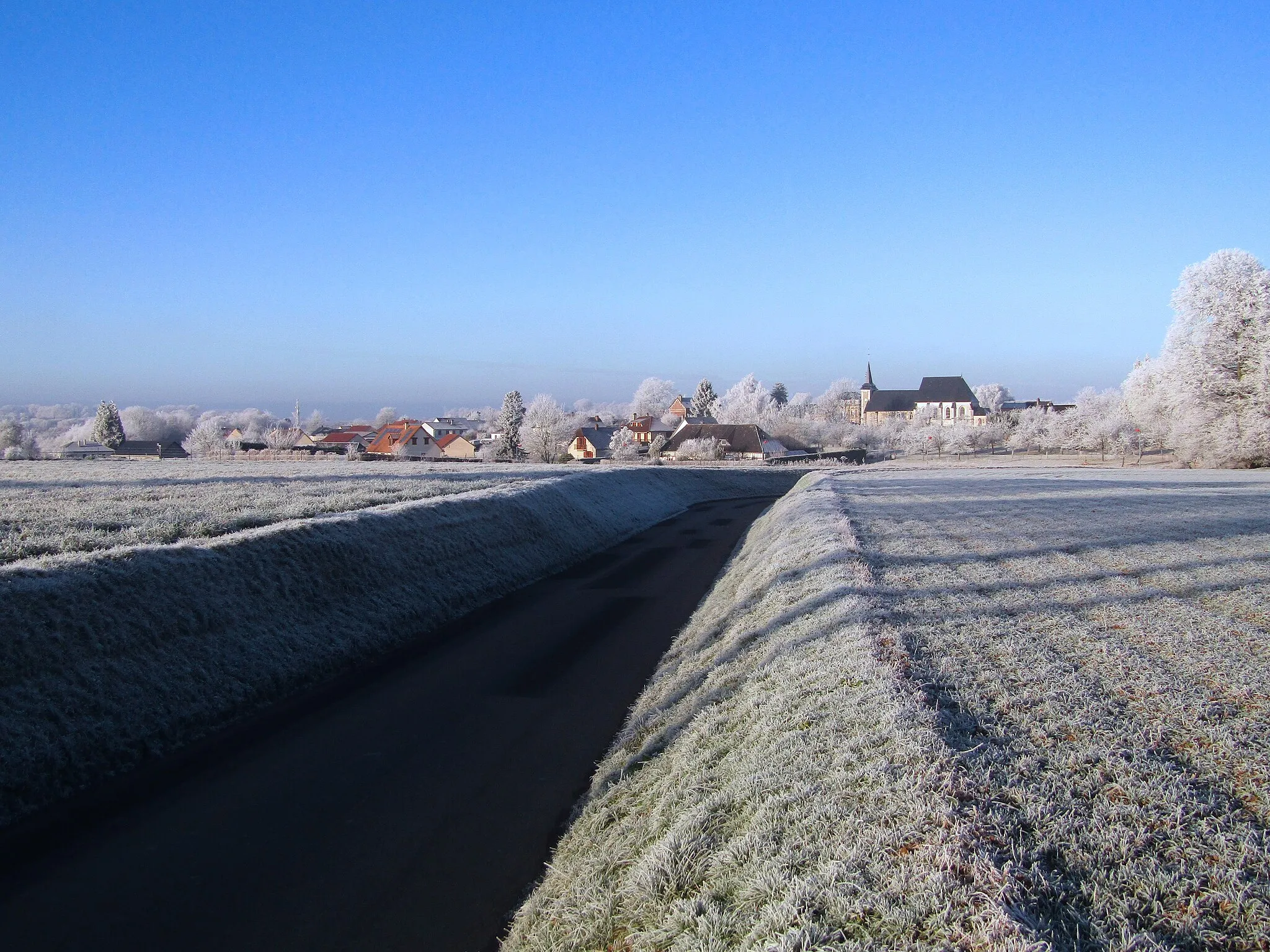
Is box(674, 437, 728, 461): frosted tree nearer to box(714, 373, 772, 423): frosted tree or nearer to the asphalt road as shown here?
box(714, 373, 772, 423): frosted tree

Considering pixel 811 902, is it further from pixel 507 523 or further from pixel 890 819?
pixel 507 523

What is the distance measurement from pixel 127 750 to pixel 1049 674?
10.4 m

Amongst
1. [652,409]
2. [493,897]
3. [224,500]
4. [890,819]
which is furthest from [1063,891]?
[652,409]

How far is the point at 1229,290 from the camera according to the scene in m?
54.5

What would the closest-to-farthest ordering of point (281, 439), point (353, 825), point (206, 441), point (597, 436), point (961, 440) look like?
point (353, 825)
point (206, 441)
point (961, 440)
point (597, 436)
point (281, 439)

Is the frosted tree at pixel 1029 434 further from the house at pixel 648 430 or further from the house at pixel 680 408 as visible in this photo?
the house at pixel 680 408

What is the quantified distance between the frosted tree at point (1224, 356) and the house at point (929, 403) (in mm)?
91700

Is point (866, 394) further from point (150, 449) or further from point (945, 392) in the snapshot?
point (150, 449)

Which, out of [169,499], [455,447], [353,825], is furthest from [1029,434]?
[353,825]

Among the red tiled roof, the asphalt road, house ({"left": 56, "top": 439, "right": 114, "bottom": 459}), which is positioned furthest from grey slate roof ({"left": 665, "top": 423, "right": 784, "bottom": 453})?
the asphalt road

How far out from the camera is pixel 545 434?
97750 millimetres

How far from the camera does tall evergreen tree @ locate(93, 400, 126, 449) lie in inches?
4471

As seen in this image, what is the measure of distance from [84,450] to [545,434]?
64285 mm

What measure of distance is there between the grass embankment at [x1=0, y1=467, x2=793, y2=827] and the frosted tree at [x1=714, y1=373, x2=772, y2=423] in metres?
108
